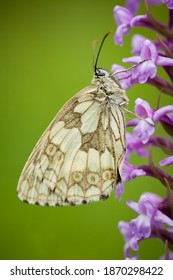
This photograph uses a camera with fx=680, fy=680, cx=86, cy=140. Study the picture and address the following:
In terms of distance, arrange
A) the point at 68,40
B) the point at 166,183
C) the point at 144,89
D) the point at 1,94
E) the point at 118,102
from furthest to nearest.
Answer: the point at 68,40 < the point at 1,94 < the point at 144,89 < the point at 118,102 < the point at 166,183

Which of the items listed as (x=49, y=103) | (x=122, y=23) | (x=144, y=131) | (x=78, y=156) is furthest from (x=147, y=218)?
(x=49, y=103)

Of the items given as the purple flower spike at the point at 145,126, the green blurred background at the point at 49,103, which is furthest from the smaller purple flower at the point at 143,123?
the green blurred background at the point at 49,103

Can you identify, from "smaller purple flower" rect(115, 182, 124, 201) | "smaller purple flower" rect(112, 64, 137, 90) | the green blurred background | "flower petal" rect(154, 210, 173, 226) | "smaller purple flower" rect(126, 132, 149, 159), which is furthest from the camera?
the green blurred background

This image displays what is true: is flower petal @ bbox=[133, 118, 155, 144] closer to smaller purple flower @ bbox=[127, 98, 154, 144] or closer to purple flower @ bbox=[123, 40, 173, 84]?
smaller purple flower @ bbox=[127, 98, 154, 144]

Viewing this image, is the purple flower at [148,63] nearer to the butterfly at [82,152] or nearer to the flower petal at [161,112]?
the flower petal at [161,112]

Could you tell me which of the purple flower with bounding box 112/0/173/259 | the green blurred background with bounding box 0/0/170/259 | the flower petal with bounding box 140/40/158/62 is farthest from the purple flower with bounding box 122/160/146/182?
the green blurred background with bounding box 0/0/170/259

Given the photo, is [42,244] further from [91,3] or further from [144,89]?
[91,3]

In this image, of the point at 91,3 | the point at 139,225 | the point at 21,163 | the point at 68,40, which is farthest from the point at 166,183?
the point at 91,3
